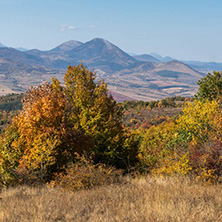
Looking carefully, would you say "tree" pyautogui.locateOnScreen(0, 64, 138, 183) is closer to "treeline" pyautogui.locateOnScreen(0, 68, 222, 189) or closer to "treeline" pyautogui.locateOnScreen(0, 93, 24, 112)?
"treeline" pyautogui.locateOnScreen(0, 68, 222, 189)

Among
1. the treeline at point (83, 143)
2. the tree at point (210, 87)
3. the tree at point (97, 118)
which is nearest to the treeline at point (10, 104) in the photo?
the tree at point (210, 87)

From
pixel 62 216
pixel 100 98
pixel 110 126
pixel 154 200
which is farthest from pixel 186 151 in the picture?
pixel 100 98

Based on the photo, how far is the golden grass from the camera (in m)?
6.20

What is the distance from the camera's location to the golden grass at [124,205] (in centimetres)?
620

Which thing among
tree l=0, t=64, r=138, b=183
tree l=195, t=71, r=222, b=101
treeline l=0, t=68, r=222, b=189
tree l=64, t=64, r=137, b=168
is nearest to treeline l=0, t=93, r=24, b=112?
tree l=195, t=71, r=222, b=101

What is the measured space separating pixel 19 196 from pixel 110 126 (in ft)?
34.3

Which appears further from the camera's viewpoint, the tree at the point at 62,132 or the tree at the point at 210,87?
the tree at the point at 210,87

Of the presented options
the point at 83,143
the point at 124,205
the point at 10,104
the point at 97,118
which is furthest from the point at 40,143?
the point at 10,104

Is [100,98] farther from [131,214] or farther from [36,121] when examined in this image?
[131,214]

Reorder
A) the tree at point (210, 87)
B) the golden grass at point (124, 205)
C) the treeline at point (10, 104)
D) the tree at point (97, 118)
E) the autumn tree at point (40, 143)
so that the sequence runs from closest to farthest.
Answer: the golden grass at point (124, 205), the autumn tree at point (40, 143), the tree at point (97, 118), the tree at point (210, 87), the treeline at point (10, 104)

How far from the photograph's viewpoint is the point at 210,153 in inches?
396

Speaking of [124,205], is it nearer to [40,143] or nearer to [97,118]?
[40,143]

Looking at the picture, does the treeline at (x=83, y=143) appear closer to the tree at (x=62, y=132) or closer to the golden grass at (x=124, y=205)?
the tree at (x=62, y=132)

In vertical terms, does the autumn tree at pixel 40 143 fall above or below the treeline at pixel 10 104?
above
